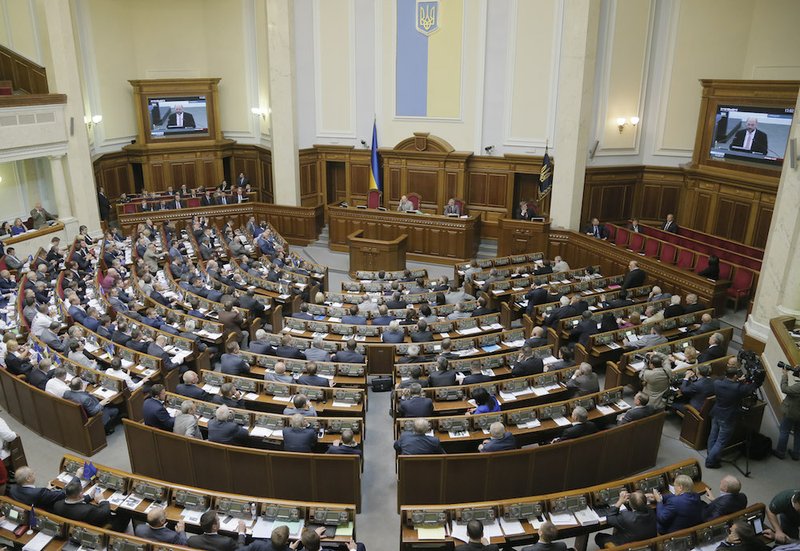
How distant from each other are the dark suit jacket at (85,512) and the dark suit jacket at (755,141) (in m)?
16.5

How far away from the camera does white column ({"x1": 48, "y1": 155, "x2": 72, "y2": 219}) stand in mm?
18047

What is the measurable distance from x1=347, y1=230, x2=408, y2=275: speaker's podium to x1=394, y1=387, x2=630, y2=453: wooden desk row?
8977 mm

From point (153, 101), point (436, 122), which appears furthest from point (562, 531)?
point (153, 101)

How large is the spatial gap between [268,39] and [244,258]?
8.86 m

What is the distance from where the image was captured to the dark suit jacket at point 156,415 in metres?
7.57

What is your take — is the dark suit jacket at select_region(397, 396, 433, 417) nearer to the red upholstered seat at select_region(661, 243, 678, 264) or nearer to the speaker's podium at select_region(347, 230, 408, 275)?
the speaker's podium at select_region(347, 230, 408, 275)

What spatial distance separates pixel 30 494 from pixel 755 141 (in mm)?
17140

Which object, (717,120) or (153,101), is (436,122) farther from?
(153,101)

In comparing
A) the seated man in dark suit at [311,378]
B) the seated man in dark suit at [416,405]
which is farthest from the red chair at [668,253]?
the seated man in dark suit at [311,378]

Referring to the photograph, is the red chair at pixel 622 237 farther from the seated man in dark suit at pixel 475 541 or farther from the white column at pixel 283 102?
the seated man in dark suit at pixel 475 541

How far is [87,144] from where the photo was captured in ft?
60.5

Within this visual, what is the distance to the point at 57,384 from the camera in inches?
334

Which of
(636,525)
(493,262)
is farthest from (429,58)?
(636,525)

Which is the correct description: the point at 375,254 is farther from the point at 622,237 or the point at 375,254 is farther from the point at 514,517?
the point at 514,517
